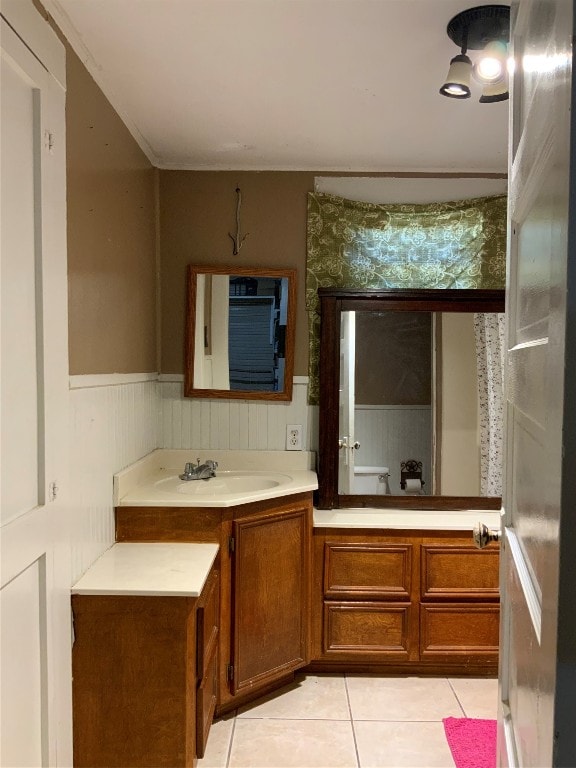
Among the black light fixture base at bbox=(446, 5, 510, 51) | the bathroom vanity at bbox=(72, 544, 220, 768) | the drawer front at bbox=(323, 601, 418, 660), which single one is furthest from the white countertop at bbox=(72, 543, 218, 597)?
the black light fixture base at bbox=(446, 5, 510, 51)

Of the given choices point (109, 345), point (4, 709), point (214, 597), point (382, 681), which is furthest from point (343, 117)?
point (382, 681)

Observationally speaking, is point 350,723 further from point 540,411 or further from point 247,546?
point 540,411

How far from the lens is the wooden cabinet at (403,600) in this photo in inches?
113

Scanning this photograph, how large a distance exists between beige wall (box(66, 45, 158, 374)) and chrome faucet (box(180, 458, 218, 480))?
0.53m

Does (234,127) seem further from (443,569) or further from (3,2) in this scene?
(443,569)

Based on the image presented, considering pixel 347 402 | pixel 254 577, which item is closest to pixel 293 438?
pixel 347 402

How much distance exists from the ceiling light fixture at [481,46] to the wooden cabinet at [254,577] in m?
1.68

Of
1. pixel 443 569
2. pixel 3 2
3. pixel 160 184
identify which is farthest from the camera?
pixel 160 184

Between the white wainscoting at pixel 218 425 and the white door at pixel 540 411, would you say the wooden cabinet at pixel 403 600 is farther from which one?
the white door at pixel 540 411

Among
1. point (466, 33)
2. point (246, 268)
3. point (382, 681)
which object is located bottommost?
point (382, 681)

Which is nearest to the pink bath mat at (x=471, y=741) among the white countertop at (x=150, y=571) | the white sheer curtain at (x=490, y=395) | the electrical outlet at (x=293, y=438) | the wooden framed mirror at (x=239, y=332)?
the white sheer curtain at (x=490, y=395)

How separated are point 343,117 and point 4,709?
7.46ft

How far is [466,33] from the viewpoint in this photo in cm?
181

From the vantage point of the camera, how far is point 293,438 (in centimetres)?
323
